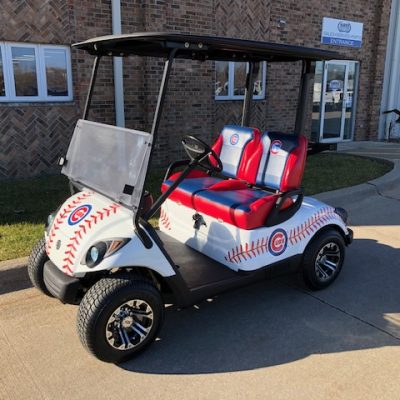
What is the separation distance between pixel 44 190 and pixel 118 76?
7.99ft

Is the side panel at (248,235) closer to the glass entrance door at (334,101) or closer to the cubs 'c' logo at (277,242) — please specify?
the cubs 'c' logo at (277,242)

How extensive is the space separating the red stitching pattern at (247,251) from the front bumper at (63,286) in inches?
43.8

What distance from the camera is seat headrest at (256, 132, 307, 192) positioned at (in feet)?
11.8

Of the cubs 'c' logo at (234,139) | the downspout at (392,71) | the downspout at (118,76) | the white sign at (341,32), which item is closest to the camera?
the cubs 'c' logo at (234,139)

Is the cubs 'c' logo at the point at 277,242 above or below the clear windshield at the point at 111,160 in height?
below

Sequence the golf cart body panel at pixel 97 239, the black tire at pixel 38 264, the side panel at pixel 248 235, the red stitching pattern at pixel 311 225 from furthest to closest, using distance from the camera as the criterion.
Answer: the red stitching pattern at pixel 311 225, the side panel at pixel 248 235, the black tire at pixel 38 264, the golf cart body panel at pixel 97 239

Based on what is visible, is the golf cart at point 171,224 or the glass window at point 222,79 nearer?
the golf cart at point 171,224

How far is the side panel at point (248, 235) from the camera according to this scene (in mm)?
3273

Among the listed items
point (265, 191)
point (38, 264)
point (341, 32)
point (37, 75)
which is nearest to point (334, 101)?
point (341, 32)

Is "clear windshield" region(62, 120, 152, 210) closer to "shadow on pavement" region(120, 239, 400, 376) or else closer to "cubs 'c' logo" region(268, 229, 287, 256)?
"shadow on pavement" region(120, 239, 400, 376)

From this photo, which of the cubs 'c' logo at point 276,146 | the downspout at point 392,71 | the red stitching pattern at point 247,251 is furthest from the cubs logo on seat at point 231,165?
the downspout at point 392,71

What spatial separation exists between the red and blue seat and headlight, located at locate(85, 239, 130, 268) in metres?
0.96

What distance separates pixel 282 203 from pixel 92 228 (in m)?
1.43

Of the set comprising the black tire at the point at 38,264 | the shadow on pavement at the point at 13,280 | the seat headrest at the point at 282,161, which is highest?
the seat headrest at the point at 282,161
